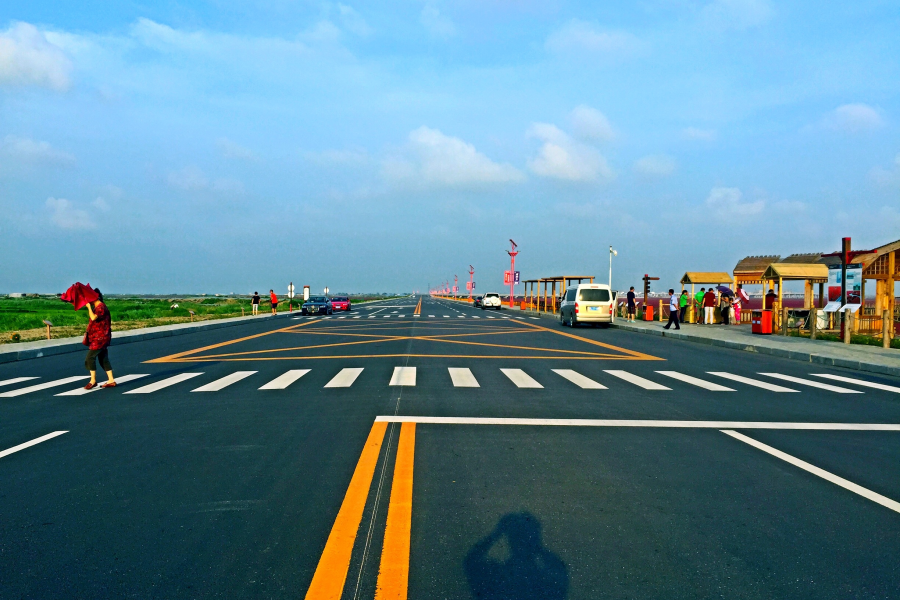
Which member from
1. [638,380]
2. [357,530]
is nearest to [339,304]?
[638,380]

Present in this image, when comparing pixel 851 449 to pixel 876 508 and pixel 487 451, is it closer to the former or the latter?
pixel 876 508

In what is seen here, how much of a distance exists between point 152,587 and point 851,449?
6.53 metres

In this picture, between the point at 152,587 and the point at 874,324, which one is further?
the point at 874,324

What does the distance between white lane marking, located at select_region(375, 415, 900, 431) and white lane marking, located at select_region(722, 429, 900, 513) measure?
1.64 ft

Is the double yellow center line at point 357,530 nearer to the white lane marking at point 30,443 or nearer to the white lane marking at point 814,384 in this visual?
the white lane marking at point 30,443

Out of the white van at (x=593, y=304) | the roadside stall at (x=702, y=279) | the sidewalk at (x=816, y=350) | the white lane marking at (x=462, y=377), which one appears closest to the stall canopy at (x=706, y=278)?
the roadside stall at (x=702, y=279)

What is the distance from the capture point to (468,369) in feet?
40.3

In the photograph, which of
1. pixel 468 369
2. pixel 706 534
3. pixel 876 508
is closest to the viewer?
pixel 706 534

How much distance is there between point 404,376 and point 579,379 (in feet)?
10.7

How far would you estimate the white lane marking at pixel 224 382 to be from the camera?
9.82 metres

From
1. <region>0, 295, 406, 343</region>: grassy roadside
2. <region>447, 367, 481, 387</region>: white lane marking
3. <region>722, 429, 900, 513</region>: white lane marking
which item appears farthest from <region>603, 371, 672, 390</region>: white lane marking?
<region>0, 295, 406, 343</region>: grassy roadside

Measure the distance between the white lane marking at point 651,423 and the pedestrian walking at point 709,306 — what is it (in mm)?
21882

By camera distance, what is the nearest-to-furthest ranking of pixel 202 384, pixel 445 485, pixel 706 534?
pixel 706 534 < pixel 445 485 < pixel 202 384

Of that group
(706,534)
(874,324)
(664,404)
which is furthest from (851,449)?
(874,324)
